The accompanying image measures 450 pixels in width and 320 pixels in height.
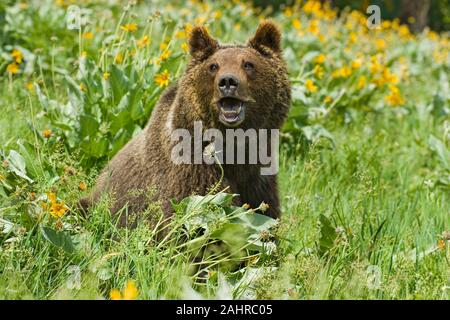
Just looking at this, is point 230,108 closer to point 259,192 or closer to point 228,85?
point 228,85

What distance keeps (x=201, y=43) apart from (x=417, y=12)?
1442cm

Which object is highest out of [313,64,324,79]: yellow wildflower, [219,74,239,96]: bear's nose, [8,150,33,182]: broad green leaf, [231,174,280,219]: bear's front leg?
[313,64,324,79]: yellow wildflower

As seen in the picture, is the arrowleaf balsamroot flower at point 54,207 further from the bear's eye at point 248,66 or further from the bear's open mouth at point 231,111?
the bear's eye at point 248,66

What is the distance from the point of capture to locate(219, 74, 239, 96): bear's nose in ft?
13.4

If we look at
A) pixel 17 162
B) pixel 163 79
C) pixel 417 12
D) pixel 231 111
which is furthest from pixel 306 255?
pixel 417 12

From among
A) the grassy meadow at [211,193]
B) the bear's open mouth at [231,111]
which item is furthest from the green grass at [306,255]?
the bear's open mouth at [231,111]

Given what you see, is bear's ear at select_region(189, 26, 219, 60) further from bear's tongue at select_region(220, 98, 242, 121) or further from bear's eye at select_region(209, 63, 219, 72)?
bear's tongue at select_region(220, 98, 242, 121)

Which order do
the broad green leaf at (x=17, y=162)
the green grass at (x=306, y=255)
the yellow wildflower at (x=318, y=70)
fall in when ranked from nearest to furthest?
1. the green grass at (x=306, y=255)
2. the broad green leaf at (x=17, y=162)
3. the yellow wildflower at (x=318, y=70)

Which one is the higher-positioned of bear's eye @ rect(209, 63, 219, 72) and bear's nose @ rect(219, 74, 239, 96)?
bear's eye @ rect(209, 63, 219, 72)

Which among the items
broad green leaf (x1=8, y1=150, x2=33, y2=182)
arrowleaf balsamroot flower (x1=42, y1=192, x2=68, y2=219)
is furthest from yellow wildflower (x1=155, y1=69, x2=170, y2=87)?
arrowleaf balsamroot flower (x1=42, y1=192, x2=68, y2=219)

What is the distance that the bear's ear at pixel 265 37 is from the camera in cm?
452

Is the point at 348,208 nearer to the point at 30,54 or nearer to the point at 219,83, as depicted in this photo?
the point at 219,83

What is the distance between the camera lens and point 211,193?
4.03 m
